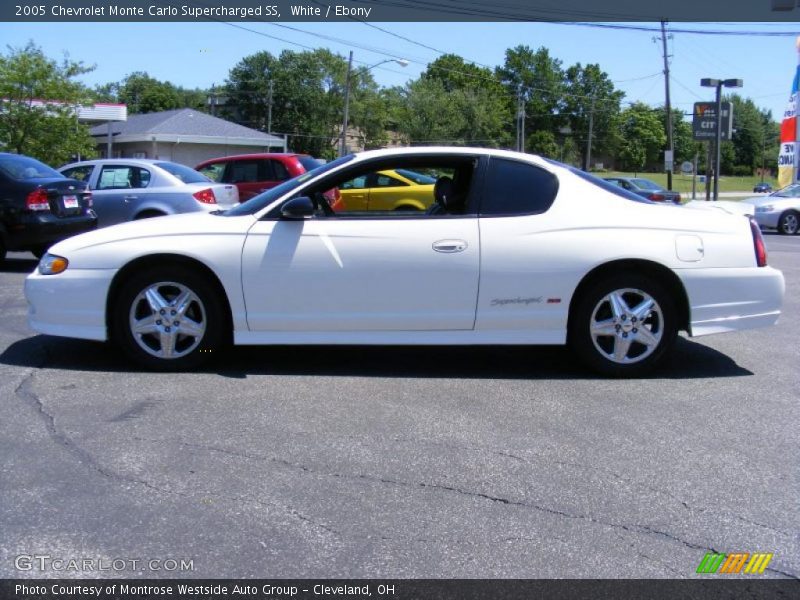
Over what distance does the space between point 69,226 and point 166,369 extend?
18.3 feet

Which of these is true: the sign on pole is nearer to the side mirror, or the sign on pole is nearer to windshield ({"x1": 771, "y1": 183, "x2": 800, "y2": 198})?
windshield ({"x1": 771, "y1": 183, "x2": 800, "y2": 198})

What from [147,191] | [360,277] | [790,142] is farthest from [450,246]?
[790,142]

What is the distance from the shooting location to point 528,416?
462 cm

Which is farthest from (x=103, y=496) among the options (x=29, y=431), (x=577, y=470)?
(x=577, y=470)

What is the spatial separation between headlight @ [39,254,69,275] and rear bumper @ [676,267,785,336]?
4264 millimetres

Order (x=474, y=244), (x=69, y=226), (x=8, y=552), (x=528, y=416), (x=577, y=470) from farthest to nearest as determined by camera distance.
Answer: (x=69, y=226) < (x=474, y=244) < (x=528, y=416) < (x=577, y=470) < (x=8, y=552)


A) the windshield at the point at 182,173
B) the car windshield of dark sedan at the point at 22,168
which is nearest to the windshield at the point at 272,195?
the car windshield of dark sedan at the point at 22,168

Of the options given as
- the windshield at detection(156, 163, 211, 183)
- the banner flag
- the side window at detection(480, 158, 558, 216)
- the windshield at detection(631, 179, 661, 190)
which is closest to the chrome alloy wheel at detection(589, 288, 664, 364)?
the side window at detection(480, 158, 558, 216)

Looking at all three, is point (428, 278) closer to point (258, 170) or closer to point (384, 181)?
point (384, 181)

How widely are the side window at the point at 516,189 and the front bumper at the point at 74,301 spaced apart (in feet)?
8.77

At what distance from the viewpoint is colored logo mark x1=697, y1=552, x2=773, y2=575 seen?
2.93m

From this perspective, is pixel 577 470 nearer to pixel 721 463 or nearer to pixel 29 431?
pixel 721 463

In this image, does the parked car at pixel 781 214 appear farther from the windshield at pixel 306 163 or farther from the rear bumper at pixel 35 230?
the rear bumper at pixel 35 230
